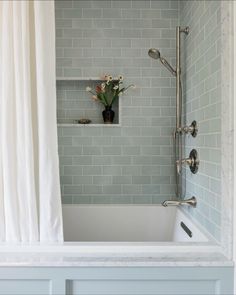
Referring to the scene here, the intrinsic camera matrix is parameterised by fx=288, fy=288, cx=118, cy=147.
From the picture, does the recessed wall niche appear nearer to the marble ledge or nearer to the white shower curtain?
the white shower curtain

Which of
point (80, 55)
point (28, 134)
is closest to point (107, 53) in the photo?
point (80, 55)

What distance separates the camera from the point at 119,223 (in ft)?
7.69

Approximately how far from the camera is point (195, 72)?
1900 mm

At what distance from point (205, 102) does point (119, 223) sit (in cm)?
121

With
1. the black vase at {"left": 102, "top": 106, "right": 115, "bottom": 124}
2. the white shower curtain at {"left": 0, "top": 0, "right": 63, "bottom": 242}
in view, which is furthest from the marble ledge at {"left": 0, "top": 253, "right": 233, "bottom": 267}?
the black vase at {"left": 102, "top": 106, "right": 115, "bottom": 124}

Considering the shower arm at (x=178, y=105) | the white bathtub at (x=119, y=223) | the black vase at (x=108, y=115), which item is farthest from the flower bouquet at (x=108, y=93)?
the white bathtub at (x=119, y=223)

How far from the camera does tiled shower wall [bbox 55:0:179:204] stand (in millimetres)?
2359

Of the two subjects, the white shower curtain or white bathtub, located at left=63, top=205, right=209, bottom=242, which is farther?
white bathtub, located at left=63, top=205, right=209, bottom=242

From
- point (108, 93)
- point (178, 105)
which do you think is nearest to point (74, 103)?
point (108, 93)

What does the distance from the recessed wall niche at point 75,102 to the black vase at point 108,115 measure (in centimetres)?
8

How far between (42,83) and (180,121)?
1.19 metres

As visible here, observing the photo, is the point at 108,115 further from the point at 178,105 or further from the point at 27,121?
the point at 27,121

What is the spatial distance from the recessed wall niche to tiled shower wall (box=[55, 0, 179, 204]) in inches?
3.1

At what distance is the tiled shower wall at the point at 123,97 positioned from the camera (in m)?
2.36
